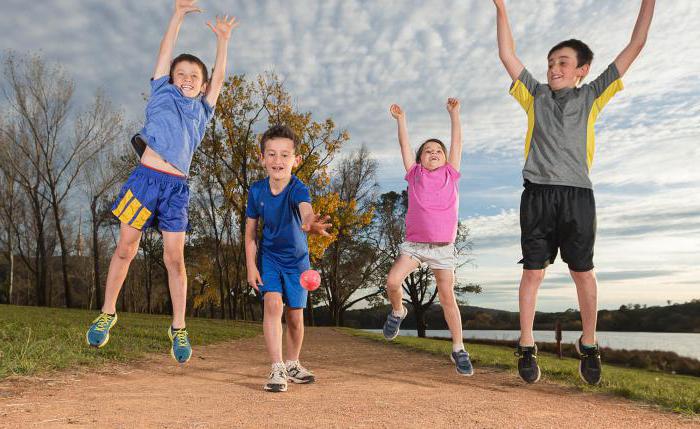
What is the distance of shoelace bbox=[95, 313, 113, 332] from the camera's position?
547 centimetres

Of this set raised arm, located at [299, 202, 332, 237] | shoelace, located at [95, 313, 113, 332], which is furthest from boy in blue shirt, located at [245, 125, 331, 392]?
shoelace, located at [95, 313, 113, 332]

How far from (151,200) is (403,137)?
2.91 metres

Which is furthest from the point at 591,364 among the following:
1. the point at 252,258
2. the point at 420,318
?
the point at 420,318

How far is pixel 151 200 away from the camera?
5371 mm

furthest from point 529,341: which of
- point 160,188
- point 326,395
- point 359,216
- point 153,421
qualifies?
point 359,216

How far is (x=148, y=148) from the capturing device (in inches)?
217

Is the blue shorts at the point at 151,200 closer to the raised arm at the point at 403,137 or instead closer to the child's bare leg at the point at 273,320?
the child's bare leg at the point at 273,320

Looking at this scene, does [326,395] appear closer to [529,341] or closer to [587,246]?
[529,341]

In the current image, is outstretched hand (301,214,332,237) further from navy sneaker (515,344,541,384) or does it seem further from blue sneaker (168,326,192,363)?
navy sneaker (515,344,541,384)

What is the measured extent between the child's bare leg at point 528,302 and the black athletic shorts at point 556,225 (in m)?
0.11

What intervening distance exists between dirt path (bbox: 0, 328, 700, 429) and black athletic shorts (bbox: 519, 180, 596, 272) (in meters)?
1.37

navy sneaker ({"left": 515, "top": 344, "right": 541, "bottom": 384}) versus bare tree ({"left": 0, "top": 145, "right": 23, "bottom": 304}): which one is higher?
bare tree ({"left": 0, "top": 145, "right": 23, "bottom": 304})

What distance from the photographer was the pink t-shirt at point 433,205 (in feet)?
20.4

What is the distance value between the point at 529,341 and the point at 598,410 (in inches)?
33.0
